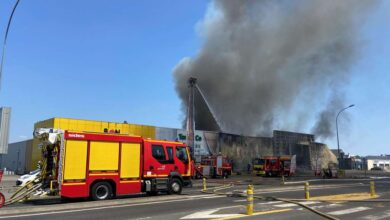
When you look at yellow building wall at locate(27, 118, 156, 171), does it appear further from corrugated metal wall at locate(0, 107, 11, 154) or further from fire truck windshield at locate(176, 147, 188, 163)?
fire truck windshield at locate(176, 147, 188, 163)

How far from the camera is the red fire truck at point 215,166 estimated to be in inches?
1716

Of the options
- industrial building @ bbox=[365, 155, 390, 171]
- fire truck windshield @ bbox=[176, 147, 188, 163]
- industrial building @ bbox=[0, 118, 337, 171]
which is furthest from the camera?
industrial building @ bbox=[365, 155, 390, 171]

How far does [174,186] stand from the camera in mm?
18828

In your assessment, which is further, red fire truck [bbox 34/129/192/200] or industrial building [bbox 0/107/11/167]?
industrial building [bbox 0/107/11/167]

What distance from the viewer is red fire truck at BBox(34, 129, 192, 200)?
50.0 feet

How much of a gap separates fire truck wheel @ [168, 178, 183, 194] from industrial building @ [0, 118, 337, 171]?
20.7 metres

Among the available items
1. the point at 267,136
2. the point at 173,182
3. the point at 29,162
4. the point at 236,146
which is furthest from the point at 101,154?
the point at 267,136

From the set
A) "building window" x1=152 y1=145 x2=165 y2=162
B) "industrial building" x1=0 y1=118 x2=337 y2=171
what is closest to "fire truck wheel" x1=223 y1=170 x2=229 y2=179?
"industrial building" x1=0 y1=118 x2=337 y2=171

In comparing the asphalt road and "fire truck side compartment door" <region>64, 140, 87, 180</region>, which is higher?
"fire truck side compartment door" <region>64, 140, 87, 180</region>

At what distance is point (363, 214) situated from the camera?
12133mm

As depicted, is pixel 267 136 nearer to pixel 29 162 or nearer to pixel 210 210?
pixel 29 162

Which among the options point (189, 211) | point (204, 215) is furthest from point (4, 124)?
point (204, 215)

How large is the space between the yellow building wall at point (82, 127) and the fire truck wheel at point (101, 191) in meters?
A: 31.5

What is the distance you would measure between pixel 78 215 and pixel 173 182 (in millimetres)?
7588
